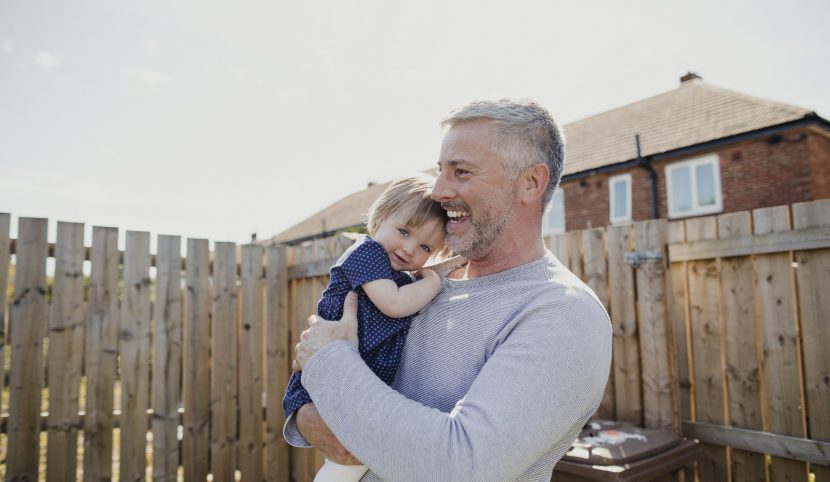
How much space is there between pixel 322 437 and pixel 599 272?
2.70m

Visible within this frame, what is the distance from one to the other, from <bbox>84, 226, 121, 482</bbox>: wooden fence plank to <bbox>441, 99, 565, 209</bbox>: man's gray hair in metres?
3.44

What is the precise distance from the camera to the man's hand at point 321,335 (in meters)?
1.49

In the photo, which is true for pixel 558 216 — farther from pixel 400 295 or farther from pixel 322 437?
pixel 322 437

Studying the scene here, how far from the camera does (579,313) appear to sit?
1.38 m

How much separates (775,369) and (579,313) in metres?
2.62

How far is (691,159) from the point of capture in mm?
13797

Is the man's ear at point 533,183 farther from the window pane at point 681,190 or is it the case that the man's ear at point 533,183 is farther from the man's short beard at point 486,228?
the window pane at point 681,190

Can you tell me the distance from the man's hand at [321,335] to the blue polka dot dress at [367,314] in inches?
3.6

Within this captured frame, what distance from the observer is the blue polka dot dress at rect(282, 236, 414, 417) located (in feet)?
5.59

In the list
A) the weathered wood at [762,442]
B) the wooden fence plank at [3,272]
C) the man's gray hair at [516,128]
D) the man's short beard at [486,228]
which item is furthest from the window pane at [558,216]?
the man's short beard at [486,228]

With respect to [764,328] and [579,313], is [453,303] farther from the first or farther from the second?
[764,328]

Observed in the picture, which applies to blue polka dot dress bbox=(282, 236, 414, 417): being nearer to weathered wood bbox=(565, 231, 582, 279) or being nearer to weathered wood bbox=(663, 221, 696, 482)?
weathered wood bbox=(565, 231, 582, 279)

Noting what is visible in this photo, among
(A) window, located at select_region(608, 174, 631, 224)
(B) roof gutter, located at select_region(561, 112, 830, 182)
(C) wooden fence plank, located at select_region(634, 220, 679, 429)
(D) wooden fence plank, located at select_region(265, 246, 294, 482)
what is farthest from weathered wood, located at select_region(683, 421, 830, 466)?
(A) window, located at select_region(608, 174, 631, 224)

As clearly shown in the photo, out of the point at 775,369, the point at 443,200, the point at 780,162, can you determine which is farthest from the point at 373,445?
the point at 780,162
